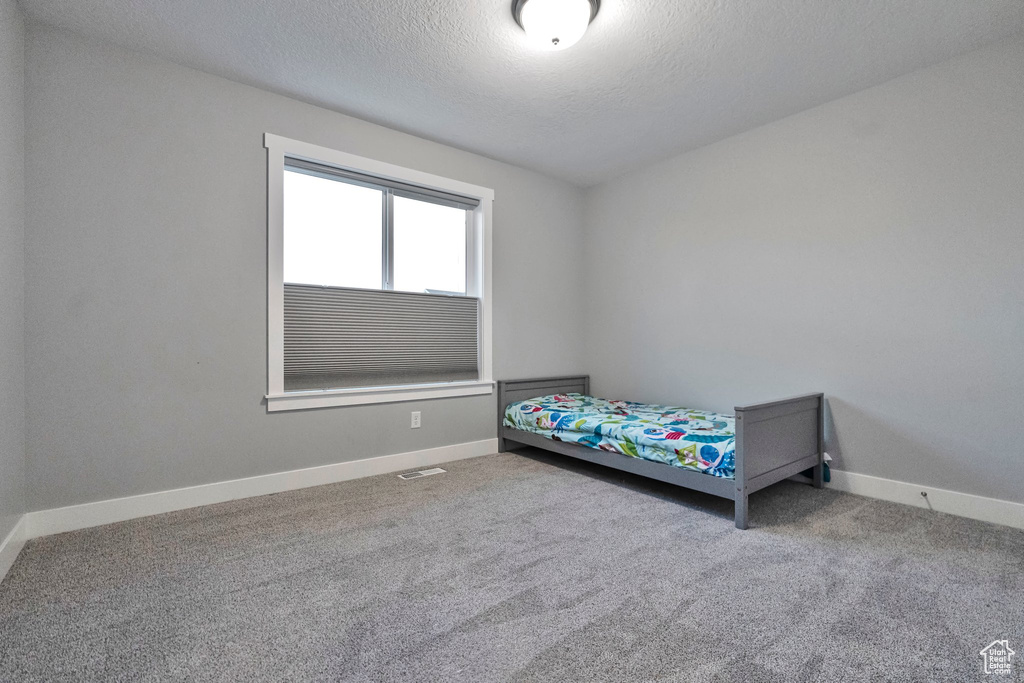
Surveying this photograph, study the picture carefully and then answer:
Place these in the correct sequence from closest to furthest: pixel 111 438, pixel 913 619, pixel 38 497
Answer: pixel 913 619 < pixel 38 497 < pixel 111 438

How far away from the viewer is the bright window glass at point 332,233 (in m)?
2.98

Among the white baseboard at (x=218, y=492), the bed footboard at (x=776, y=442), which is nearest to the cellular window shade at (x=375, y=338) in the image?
the white baseboard at (x=218, y=492)

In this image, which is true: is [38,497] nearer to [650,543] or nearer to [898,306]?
[650,543]

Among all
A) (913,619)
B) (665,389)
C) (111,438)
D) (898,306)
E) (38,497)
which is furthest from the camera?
(665,389)

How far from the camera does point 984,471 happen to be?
2391mm

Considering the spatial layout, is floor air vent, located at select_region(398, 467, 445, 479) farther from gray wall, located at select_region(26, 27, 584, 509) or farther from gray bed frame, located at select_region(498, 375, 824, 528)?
gray bed frame, located at select_region(498, 375, 824, 528)

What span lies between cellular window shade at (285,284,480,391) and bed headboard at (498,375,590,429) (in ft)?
0.99

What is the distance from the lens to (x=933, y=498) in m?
2.53

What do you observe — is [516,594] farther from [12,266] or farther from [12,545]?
[12,266]

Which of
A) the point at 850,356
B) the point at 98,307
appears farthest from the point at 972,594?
the point at 98,307

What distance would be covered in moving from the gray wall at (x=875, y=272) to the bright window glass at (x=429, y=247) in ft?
5.60

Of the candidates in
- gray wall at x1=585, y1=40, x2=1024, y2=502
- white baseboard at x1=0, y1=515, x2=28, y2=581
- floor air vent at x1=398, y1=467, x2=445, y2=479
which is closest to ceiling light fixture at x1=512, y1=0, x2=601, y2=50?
gray wall at x1=585, y1=40, x2=1024, y2=502

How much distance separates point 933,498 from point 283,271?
396cm

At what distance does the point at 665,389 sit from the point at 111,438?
3.64 m
